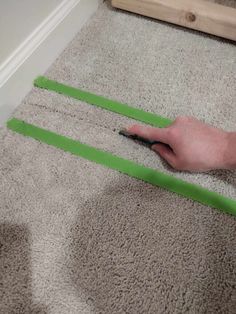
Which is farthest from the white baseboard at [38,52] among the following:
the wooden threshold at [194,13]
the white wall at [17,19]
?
the wooden threshold at [194,13]

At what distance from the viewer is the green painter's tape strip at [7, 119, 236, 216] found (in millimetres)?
836

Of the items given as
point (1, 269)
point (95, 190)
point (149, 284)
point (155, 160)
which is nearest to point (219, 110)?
point (155, 160)

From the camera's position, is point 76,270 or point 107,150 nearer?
point 76,270

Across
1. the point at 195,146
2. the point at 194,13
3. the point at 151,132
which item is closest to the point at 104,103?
the point at 151,132

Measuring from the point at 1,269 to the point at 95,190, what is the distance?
10.8 inches

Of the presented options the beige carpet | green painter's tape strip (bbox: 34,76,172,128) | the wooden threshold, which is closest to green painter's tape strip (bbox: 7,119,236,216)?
the beige carpet

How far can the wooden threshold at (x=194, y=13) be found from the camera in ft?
3.64

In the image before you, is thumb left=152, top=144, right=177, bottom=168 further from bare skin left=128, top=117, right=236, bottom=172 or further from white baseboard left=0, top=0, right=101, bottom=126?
white baseboard left=0, top=0, right=101, bottom=126

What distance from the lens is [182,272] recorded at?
74 cm

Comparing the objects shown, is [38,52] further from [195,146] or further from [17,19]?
[195,146]

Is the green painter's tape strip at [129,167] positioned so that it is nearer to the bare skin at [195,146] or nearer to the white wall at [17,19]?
the bare skin at [195,146]

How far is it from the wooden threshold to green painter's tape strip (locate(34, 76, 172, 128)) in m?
0.39

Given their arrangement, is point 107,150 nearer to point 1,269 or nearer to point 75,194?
point 75,194

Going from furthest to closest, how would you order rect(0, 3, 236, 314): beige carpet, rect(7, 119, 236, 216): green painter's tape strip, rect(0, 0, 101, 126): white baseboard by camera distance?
rect(0, 0, 101, 126): white baseboard < rect(7, 119, 236, 216): green painter's tape strip < rect(0, 3, 236, 314): beige carpet
